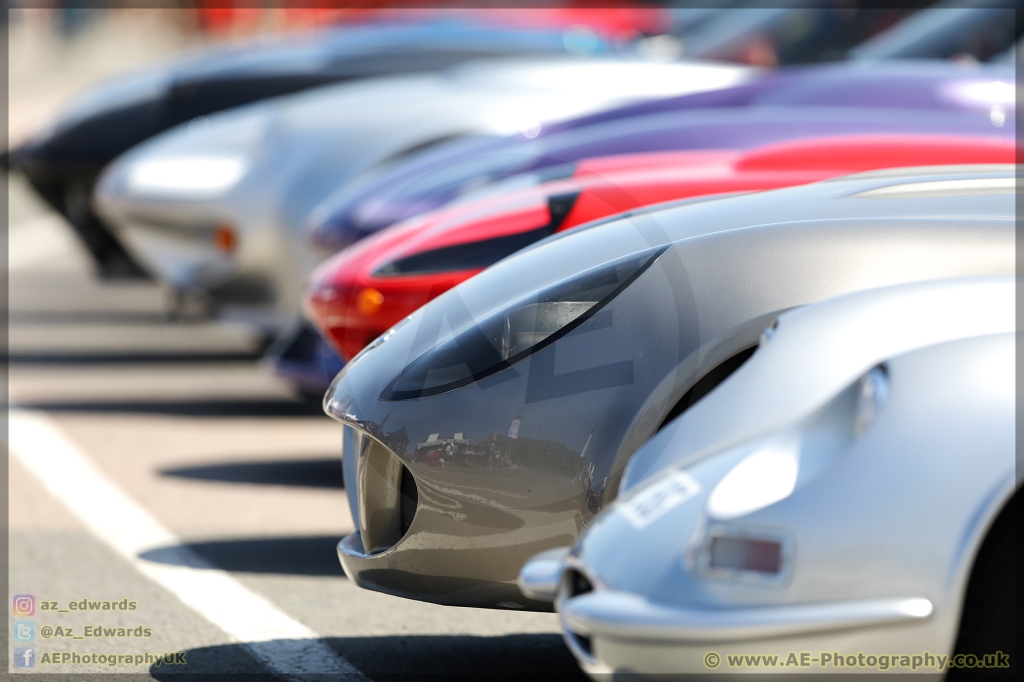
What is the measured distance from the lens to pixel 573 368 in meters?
2.99

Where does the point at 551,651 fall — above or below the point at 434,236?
below

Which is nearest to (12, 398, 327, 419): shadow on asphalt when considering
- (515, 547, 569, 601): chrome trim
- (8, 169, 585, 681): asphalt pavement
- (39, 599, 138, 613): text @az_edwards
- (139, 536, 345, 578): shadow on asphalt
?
(8, 169, 585, 681): asphalt pavement

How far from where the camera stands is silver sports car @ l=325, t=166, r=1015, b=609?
2.96m

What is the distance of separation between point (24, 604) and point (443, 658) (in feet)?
3.98

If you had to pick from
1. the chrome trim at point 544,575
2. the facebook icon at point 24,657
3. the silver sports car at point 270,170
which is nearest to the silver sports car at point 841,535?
the chrome trim at point 544,575

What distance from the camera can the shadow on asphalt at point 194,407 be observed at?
6.94 m

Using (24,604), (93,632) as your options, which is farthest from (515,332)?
(24,604)

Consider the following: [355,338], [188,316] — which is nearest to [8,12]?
[188,316]

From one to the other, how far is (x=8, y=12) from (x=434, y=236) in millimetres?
32448

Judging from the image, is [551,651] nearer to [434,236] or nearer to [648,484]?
[648,484]

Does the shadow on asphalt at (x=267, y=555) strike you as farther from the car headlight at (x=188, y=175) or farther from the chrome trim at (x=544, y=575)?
the car headlight at (x=188, y=175)

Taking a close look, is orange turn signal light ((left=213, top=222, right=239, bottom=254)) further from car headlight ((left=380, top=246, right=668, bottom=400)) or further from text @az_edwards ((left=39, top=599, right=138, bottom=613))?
car headlight ((left=380, top=246, right=668, bottom=400))

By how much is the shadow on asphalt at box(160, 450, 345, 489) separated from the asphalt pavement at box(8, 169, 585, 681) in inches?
0.5

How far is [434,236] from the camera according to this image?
457 centimetres
